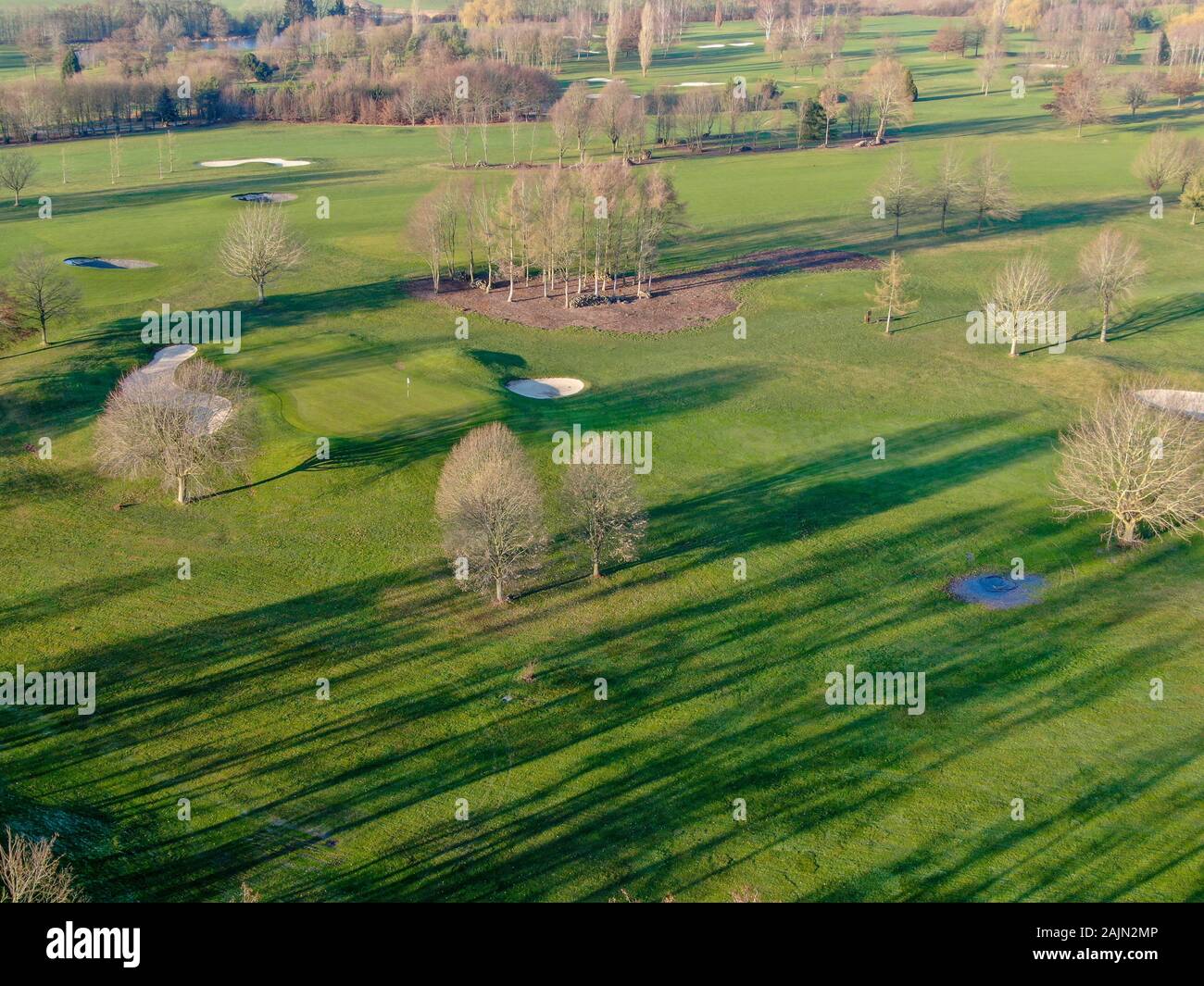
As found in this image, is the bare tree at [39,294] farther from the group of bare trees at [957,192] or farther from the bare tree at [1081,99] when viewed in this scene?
the bare tree at [1081,99]

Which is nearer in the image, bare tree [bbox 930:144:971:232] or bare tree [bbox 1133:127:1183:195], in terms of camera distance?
bare tree [bbox 930:144:971:232]

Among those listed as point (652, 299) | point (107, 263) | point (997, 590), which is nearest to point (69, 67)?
point (107, 263)

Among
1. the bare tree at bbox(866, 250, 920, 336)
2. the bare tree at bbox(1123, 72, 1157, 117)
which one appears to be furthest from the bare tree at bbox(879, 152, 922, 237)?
the bare tree at bbox(1123, 72, 1157, 117)

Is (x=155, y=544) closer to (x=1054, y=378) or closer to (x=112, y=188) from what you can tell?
(x=1054, y=378)

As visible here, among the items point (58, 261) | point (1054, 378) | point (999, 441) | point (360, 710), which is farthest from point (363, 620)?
point (58, 261)

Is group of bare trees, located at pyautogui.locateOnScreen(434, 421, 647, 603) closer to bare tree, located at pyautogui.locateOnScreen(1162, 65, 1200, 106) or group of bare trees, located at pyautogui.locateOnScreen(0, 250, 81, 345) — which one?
group of bare trees, located at pyautogui.locateOnScreen(0, 250, 81, 345)

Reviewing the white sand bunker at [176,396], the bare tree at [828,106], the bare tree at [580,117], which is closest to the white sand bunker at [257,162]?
the bare tree at [580,117]
